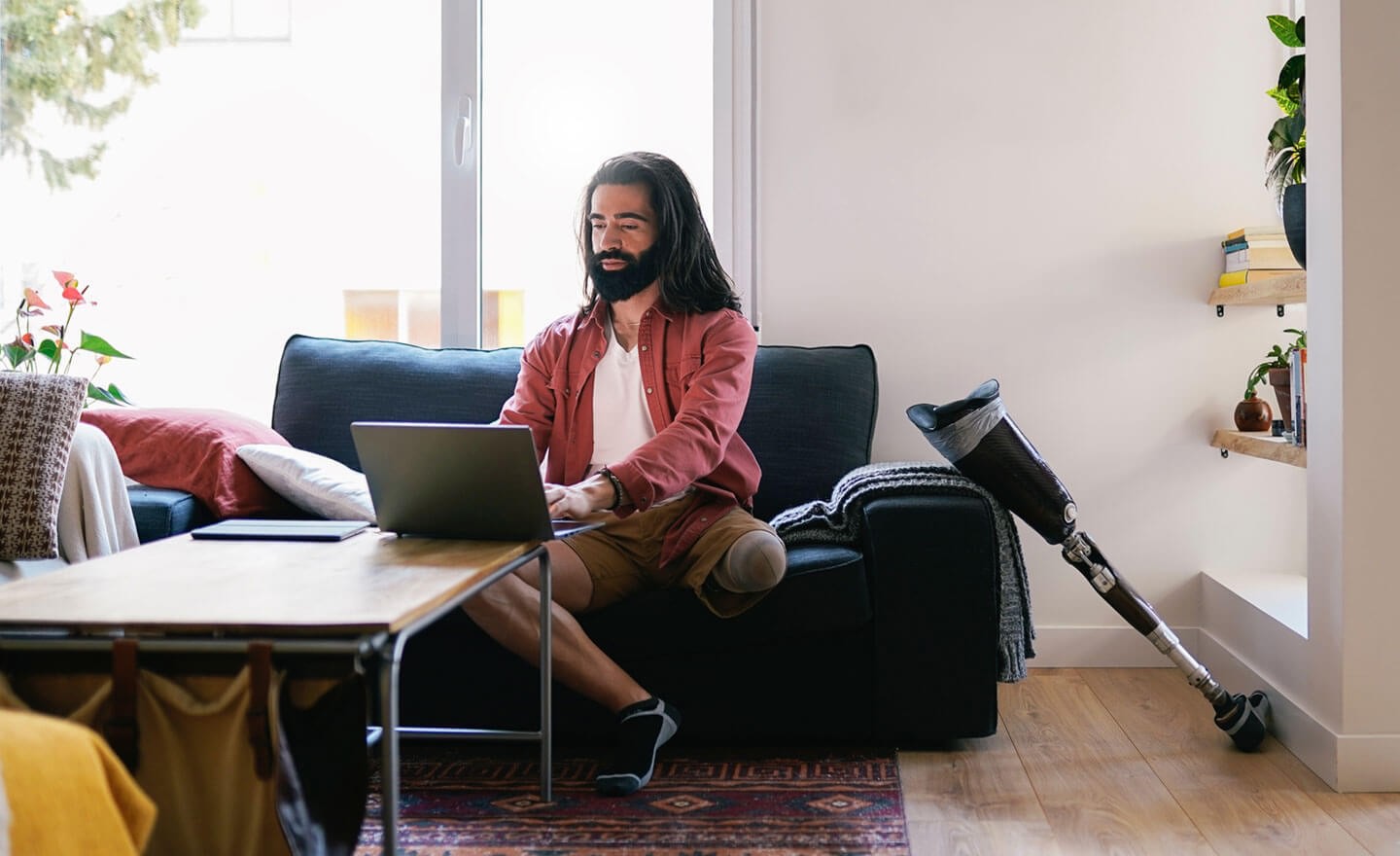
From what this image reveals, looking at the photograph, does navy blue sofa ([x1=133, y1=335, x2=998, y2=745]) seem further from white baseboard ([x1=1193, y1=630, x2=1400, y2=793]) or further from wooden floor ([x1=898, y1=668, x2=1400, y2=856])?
white baseboard ([x1=1193, y1=630, x2=1400, y2=793])

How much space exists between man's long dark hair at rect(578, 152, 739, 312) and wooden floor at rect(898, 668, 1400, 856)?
3.41ft

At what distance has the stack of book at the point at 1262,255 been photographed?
2.99 m

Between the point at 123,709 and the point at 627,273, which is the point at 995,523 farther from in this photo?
the point at 123,709

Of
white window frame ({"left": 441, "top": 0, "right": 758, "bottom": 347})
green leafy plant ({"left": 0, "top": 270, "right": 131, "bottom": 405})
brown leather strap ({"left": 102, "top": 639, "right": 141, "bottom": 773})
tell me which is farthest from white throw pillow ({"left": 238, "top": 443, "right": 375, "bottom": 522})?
brown leather strap ({"left": 102, "top": 639, "right": 141, "bottom": 773})

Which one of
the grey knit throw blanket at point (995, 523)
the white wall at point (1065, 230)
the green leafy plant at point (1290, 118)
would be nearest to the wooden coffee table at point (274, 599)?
the grey knit throw blanket at point (995, 523)

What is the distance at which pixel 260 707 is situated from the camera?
4.27 feet

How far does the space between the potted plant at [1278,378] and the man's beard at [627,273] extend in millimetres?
1442

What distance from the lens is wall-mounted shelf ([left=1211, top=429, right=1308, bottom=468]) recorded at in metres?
2.61

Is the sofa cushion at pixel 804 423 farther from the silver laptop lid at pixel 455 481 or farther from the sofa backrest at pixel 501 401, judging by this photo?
the silver laptop lid at pixel 455 481

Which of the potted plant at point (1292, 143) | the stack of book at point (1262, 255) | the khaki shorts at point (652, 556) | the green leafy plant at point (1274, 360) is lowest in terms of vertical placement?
the khaki shorts at point (652, 556)

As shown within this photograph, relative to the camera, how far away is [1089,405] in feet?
10.7

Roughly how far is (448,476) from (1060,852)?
3.67 feet

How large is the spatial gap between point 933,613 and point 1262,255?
1.30m

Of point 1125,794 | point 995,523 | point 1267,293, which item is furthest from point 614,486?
point 1267,293
